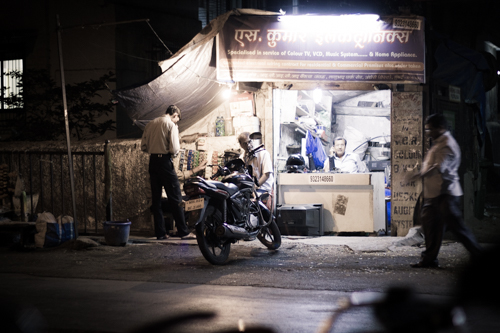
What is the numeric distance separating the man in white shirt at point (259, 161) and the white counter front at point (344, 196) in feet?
3.75

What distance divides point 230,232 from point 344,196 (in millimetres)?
3851

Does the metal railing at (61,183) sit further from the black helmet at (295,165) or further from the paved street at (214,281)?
the black helmet at (295,165)

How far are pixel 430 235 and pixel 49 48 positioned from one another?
47.4 feet

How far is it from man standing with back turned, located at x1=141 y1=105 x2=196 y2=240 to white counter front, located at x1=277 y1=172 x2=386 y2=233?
2.25 meters

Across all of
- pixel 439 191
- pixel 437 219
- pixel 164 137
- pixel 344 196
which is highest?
pixel 164 137

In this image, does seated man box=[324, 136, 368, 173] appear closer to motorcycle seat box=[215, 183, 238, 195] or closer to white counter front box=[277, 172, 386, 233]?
white counter front box=[277, 172, 386, 233]

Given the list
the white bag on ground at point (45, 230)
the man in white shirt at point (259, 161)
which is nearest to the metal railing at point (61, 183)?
the white bag on ground at point (45, 230)

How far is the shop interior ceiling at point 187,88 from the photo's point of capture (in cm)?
965

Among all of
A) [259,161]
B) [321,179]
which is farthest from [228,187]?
[321,179]

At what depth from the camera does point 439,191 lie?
6.91m

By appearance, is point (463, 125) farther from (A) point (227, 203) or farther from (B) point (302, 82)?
(A) point (227, 203)

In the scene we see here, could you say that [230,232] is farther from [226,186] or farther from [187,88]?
[187,88]

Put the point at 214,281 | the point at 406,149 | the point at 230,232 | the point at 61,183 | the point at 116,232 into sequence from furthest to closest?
the point at 61,183, the point at 406,149, the point at 116,232, the point at 230,232, the point at 214,281

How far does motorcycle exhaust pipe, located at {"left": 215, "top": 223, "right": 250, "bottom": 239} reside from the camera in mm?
7055
